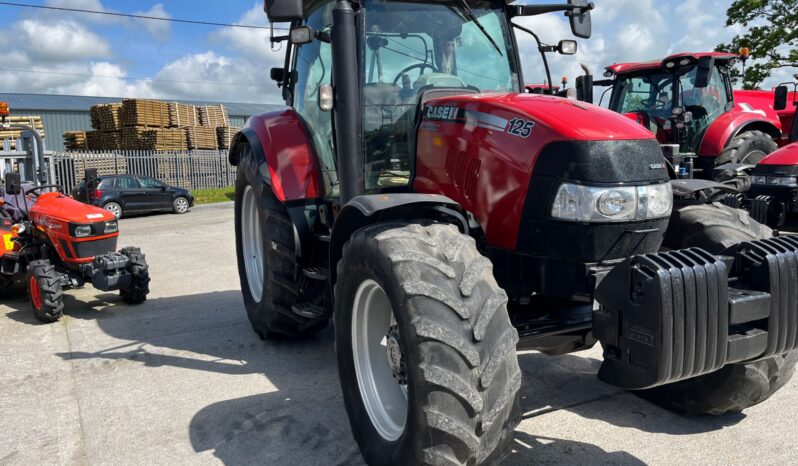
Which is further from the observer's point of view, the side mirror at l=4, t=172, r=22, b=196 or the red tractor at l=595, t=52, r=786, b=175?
the red tractor at l=595, t=52, r=786, b=175

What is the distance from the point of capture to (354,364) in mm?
3273

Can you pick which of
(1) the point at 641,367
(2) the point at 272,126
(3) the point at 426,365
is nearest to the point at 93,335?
(2) the point at 272,126

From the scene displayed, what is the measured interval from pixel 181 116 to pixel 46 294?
63.9 ft

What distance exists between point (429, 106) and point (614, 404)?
2096 millimetres

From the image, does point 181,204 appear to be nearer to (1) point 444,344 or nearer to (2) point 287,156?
(2) point 287,156

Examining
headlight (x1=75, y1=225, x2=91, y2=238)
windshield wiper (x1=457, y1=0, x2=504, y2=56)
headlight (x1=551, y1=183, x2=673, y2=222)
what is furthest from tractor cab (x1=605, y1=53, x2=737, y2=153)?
headlight (x1=75, y1=225, x2=91, y2=238)

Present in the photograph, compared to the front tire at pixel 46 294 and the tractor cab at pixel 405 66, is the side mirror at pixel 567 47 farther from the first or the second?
the front tire at pixel 46 294

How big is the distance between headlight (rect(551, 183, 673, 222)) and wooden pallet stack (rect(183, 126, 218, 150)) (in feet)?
75.3

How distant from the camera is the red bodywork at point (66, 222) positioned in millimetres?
6641

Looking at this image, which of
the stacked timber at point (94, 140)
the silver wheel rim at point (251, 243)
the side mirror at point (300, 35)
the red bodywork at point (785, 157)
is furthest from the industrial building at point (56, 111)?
the side mirror at point (300, 35)

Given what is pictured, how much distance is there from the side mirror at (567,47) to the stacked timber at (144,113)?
21.2 metres

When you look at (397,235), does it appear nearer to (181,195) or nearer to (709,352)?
(709,352)

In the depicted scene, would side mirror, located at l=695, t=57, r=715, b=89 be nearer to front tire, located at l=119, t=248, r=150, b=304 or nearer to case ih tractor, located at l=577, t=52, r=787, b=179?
case ih tractor, located at l=577, t=52, r=787, b=179

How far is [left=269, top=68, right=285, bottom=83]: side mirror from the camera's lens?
204 inches
